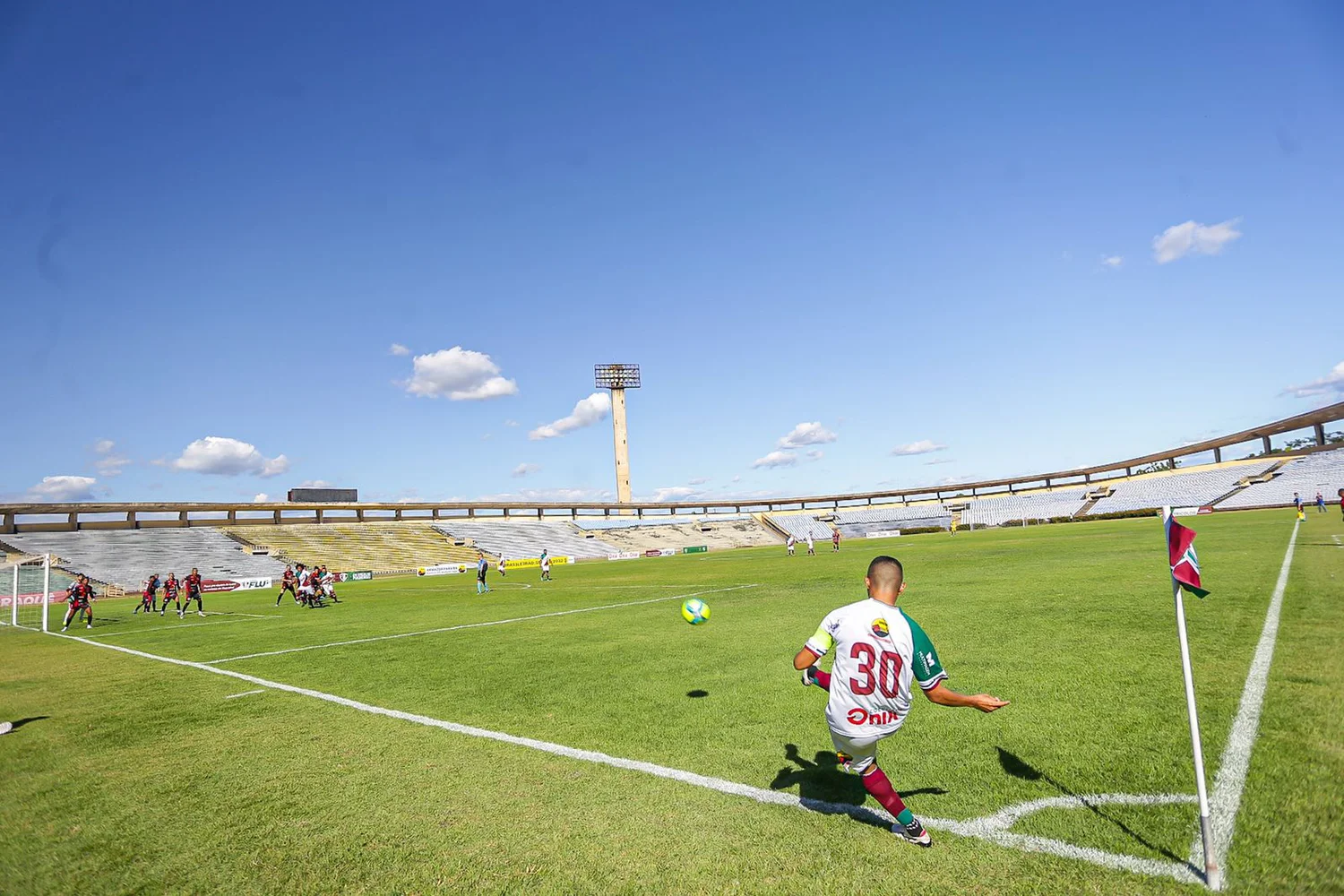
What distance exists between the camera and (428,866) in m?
4.62

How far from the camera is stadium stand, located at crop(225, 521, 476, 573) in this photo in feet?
203

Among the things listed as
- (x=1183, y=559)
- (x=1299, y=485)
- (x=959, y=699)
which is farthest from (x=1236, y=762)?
(x=1299, y=485)

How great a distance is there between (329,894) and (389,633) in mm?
14282

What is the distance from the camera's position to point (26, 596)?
3922 centimetres

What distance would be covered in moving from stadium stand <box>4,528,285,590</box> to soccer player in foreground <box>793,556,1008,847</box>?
195 feet

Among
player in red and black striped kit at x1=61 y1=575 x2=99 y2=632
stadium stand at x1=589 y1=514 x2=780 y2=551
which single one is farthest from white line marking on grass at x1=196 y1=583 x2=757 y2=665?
stadium stand at x1=589 y1=514 x2=780 y2=551

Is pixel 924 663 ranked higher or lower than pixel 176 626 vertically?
higher

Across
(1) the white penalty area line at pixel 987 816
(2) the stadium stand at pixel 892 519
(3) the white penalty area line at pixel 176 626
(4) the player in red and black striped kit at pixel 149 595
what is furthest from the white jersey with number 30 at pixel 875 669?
(2) the stadium stand at pixel 892 519

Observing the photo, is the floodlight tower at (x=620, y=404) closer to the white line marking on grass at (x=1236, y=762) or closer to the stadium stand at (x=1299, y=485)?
the stadium stand at (x=1299, y=485)

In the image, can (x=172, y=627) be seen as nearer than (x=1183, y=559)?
No

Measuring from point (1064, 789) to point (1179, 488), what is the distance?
9212cm

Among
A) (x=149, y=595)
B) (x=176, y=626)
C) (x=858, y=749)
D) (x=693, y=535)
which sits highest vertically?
(x=858, y=749)

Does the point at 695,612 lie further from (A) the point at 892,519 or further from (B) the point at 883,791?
(A) the point at 892,519

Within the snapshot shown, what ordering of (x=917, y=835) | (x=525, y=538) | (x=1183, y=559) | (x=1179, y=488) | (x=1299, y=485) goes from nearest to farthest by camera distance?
(x=1183, y=559) → (x=917, y=835) → (x=1299, y=485) → (x=1179, y=488) → (x=525, y=538)
